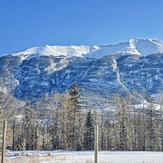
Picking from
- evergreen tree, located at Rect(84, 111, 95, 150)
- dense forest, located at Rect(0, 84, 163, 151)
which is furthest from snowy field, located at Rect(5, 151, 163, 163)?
evergreen tree, located at Rect(84, 111, 95, 150)

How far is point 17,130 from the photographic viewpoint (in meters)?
84.4

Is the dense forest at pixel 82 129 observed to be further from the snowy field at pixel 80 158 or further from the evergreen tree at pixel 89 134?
the snowy field at pixel 80 158

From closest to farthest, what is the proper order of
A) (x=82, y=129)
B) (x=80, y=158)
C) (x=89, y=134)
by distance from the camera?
(x=80, y=158), (x=89, y=134), (x=82, y=129)

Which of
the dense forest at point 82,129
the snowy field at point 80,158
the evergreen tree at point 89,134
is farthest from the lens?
the dense forest at point 82,129

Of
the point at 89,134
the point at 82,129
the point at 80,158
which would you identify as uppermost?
the point at 82,129

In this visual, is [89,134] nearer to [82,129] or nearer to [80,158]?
[82,129]

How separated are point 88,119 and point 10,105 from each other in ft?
95.8

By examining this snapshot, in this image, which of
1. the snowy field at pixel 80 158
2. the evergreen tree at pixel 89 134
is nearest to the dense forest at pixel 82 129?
the evergreen tree at pixel 89 134

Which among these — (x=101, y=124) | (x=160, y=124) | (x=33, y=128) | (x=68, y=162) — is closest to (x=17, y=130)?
(x=33, y=128)

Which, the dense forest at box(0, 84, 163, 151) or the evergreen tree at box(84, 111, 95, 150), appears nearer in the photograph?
the evergreen tree at box(84, 111, 95, 150)

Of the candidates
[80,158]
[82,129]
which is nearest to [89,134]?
[82,129]

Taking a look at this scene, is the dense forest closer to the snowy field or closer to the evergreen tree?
the evergreen tree

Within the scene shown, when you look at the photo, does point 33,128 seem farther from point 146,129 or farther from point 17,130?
point 146,129

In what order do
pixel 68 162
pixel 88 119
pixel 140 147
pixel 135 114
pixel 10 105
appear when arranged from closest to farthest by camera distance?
pixel 68 162, pixel 10 105, pixel 88 119, pixel 140 147, pixel 135 114
